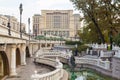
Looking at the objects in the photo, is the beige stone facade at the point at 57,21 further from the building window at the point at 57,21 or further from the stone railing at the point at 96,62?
the stone railing at the point at 96,62

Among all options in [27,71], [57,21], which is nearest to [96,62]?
[27,71]

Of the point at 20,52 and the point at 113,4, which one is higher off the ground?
the point at 113,4

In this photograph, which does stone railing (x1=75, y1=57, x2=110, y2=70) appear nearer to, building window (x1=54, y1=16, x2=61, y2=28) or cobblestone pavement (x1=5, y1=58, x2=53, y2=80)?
cobblestone pavement (x1=5, y1=58, x2=53, y2=80)

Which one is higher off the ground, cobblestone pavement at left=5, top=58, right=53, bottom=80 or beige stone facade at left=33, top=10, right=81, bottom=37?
beige stone facade at left=33, top=10, right=81, bottom=37

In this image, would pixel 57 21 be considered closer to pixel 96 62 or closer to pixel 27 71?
pixel 96 62

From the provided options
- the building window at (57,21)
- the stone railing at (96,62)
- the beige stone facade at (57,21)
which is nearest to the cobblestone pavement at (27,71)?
the stone railing at (96,62)

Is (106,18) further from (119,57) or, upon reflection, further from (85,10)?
(119,57)

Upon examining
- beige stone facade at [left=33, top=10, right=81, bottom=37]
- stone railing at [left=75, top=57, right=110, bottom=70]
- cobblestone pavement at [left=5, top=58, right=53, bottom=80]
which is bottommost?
cobblestone pavement at [left=5, top=58, right=53, bottom=80]

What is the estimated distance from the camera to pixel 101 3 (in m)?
45.5

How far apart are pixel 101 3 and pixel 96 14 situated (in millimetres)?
1903

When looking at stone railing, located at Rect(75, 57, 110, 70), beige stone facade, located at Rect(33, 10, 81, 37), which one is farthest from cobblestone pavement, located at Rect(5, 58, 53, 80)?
beige stone facade, located at Rect(33, 10, 81, 37)

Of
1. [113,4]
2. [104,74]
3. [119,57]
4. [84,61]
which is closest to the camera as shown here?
[119,57]

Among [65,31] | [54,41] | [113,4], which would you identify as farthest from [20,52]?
[65,31]

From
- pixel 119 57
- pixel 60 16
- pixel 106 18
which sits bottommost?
pixel 119 57
